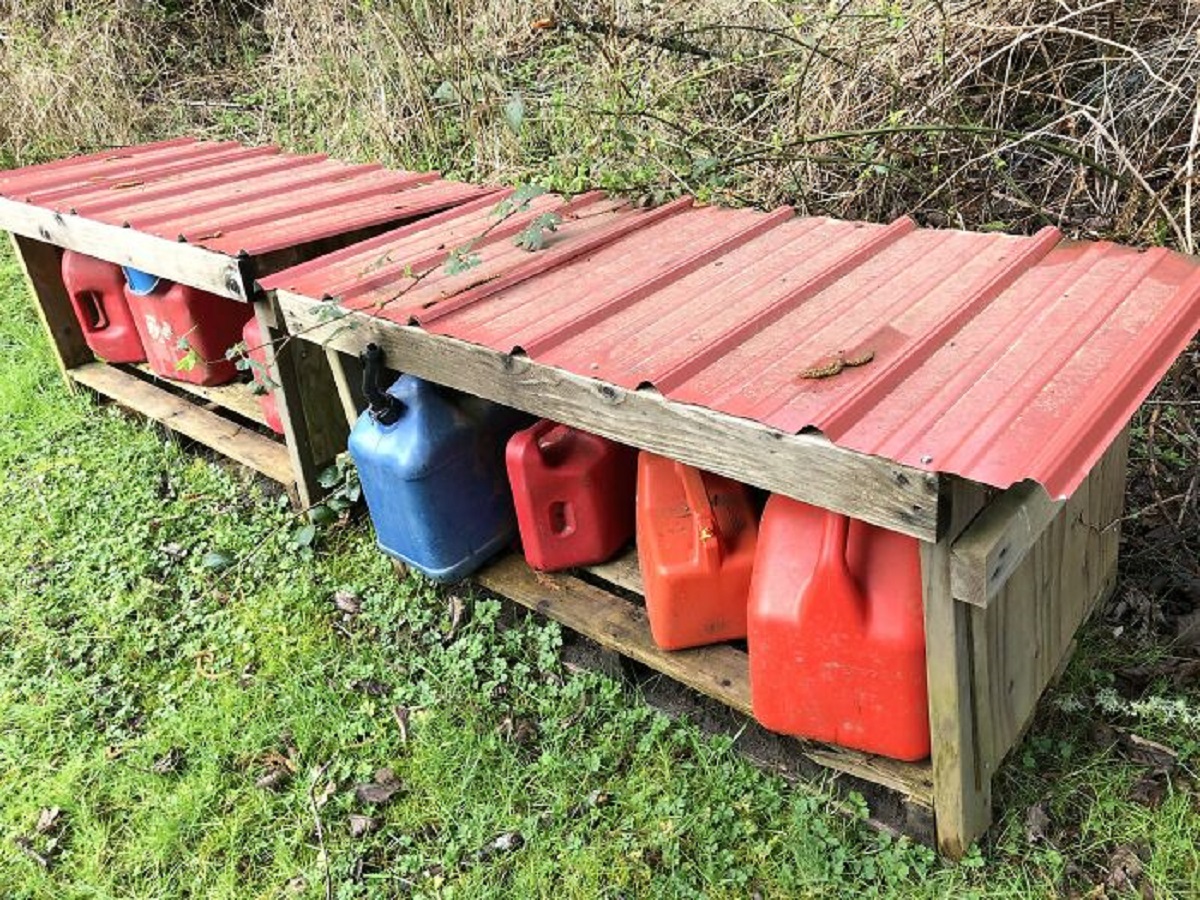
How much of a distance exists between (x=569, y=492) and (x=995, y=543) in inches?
52.2

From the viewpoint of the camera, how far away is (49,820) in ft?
9.32

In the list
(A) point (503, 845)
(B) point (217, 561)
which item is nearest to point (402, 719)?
(A) point (503, 845)

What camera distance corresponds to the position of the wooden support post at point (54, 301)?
4727mm

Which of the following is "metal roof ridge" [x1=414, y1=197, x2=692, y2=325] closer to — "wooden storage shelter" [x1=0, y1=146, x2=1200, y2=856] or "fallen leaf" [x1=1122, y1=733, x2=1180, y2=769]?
"wooden storage shelter" [x1=0, y1=146, x2=1200, y2=856]

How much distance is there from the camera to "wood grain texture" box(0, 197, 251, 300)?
10.8ft

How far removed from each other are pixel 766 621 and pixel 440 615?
1.39 metres

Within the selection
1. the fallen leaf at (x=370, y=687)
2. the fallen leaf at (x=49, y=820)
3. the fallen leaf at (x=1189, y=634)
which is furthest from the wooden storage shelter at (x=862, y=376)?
the fallen leaf at (x=49, y=820)

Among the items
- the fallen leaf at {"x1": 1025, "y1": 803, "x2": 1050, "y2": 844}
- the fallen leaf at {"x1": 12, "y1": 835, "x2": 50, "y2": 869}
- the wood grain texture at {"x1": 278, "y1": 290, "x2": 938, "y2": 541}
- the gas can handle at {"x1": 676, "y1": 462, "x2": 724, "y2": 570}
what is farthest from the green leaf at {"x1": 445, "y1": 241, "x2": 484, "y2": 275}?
the fallen leaf at {"x1": 1025, "y1": 803, "x2": 1050, "y2": 844}

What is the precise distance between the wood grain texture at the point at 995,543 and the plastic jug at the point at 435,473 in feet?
5.08

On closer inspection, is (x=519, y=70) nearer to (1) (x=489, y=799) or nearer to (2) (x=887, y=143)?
Answer: (2) (x=887, y=143)

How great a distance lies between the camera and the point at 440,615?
335cm

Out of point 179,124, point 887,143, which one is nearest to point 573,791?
point 887,143

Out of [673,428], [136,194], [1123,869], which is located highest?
[136,194]

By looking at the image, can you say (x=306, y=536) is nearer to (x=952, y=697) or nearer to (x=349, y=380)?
(x=349, y=380)
